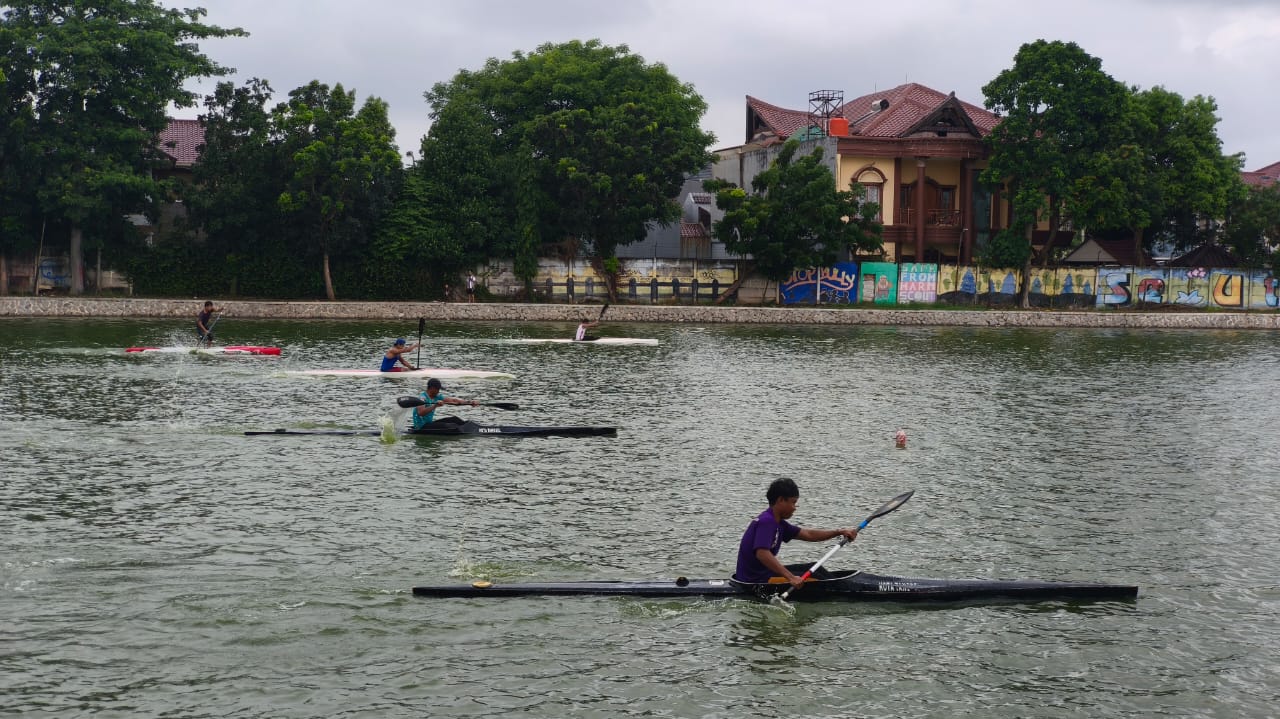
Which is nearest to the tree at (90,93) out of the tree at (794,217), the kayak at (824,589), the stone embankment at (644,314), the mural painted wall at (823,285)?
the stone embankment at (644,314)

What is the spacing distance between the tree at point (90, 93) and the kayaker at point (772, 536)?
48685 millimetres

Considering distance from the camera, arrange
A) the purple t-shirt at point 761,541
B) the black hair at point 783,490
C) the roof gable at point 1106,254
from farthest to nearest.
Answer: the roof gable at point 1106,254, the purple t-shirt at point 761,541, the black hair at point 783,490

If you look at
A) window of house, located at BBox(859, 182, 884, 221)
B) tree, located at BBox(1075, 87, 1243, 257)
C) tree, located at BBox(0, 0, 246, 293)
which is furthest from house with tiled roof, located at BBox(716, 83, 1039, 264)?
tree, located at BBox(0, 0, 246, 293)

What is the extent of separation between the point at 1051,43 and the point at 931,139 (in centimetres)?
726

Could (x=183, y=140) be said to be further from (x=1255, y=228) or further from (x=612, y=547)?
(x=612, y=547)

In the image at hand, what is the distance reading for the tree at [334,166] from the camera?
54.2 metres

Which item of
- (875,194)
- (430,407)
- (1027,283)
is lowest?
(430,407)

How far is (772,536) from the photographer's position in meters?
12.1

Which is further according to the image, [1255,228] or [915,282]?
[1255,228]

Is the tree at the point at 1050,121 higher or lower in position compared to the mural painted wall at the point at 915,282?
higher

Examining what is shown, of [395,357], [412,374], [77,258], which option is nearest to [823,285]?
[412,374]

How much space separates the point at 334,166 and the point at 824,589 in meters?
46.2

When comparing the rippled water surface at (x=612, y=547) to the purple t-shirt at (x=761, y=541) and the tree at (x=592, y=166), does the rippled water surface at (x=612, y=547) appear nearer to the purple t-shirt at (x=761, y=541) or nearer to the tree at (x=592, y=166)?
the purple t-shirt at (x=761, y=541)

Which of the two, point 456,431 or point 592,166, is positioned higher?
point 592,166
